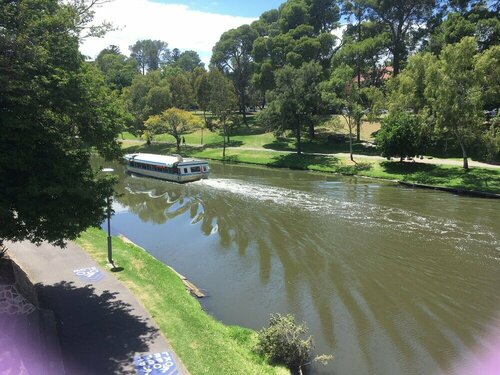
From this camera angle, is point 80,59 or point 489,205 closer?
point 80,59

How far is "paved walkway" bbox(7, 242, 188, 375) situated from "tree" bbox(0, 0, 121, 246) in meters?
2.64

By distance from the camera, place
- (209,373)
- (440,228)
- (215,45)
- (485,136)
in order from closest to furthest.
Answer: (209,373), (440,228), (485,136), (215,45)

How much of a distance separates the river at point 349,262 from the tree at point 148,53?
149 meters

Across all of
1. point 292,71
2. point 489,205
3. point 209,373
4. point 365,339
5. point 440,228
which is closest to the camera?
point 209,373

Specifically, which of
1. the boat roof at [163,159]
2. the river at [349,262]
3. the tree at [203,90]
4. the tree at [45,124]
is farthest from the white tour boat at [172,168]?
the tree at [45,124]

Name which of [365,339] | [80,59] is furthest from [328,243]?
[80,59]

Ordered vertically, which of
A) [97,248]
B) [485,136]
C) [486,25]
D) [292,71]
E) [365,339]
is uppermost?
[486,25]

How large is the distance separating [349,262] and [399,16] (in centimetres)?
5036

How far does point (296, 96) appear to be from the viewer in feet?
181

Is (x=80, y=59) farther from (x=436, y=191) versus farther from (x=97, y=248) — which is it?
(x=436, y=191)

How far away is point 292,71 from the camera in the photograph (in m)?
54.9

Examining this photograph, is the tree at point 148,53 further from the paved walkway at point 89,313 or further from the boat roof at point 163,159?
the paved walkway at point 89,313

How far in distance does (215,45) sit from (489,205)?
64806mm

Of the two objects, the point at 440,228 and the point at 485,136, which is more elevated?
the point at 485,136
